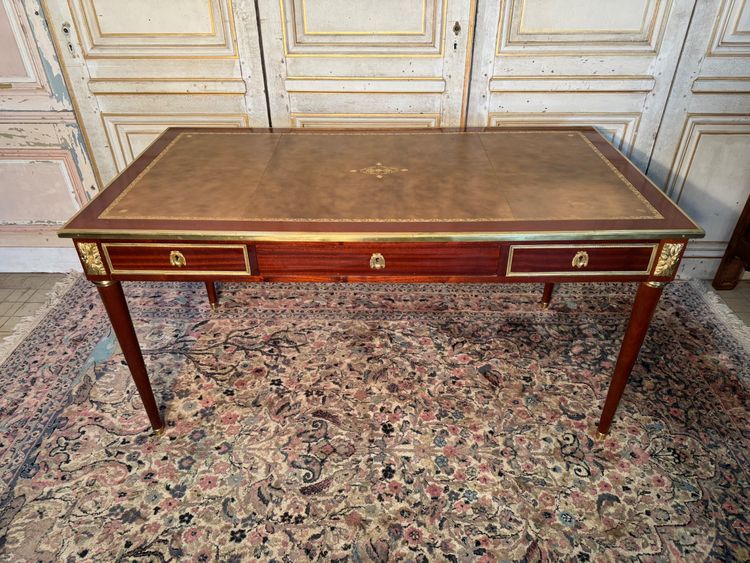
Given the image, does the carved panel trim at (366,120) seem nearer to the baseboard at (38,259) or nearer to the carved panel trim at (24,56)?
the carved panel trim at (24,56)

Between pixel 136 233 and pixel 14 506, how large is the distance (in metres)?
1.19

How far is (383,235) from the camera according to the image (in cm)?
169

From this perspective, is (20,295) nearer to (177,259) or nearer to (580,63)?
(177,259)

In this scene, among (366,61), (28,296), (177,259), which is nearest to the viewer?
(177,259)

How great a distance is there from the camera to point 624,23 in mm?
2580

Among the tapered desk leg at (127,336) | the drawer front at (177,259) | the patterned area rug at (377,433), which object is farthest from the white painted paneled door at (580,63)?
the tapered desk leg at (127,336)


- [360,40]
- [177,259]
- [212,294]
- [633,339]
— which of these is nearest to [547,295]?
[633,339]

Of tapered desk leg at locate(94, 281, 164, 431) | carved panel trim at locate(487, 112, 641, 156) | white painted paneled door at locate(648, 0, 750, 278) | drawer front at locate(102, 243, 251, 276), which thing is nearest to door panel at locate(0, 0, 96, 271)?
tapered desk leg at locate(94, 281, 164, 431)

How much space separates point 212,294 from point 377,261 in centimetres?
146

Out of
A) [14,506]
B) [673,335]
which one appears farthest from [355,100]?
[14,506]

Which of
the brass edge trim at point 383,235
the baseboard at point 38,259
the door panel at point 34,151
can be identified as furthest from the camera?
the baseboard at point 38,259

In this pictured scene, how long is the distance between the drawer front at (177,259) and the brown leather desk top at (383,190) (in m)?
0.07

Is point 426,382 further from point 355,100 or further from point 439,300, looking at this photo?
point 355,100

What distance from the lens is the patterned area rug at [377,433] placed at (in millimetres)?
1848
